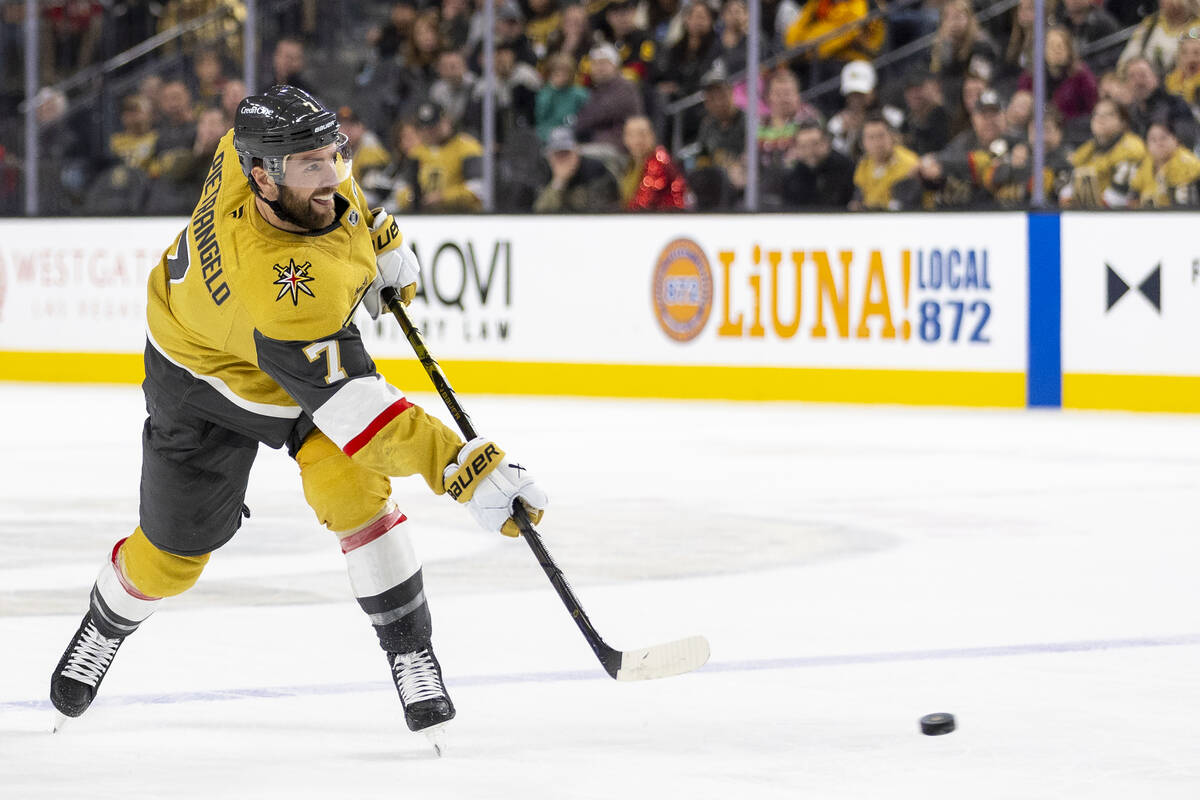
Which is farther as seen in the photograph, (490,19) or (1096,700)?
(490,19)

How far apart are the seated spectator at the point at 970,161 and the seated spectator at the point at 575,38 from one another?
91.9 inches

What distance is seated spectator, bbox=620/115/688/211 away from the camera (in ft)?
35.9

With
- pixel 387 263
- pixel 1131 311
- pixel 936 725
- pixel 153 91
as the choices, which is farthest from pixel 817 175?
pixel 936 725

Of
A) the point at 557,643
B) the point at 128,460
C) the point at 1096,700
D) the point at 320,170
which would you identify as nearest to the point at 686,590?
the point at 557,643

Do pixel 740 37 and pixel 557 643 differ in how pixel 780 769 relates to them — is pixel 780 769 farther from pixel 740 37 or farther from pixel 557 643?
pixel 740 37

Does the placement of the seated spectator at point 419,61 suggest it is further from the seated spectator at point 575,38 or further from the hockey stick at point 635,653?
the hockey stick at point 635,653

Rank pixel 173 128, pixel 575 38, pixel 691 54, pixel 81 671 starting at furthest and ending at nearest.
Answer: pixel 173 128
pixel 575 38
pixel 691 54
pixel 81 671

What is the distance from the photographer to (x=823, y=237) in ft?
34.6

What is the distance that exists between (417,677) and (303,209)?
31.1 inches

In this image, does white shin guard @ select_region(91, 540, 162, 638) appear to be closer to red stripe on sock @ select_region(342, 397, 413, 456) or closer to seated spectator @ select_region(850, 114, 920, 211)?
red stripe on sock @ select_region(342, 397, 413, 456)

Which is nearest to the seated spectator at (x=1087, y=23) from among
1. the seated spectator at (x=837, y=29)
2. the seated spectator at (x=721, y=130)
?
the seated spectator at (x=837, y=29)

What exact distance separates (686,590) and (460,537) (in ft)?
3.77

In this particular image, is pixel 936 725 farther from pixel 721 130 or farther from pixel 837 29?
pixel 837 29

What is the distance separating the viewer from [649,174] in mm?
11023
